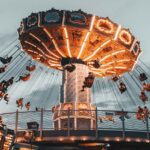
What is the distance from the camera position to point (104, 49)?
3161cm

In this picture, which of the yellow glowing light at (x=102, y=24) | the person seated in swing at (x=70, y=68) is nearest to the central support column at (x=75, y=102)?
the person seated in swing at (x=70, y=68)

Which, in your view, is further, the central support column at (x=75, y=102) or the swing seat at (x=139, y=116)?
the central support column at (x=75, y=102)

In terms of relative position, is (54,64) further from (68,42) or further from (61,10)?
(61,10)

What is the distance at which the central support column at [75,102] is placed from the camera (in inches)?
1141

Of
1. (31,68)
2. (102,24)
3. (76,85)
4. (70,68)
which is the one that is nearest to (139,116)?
(76,85)

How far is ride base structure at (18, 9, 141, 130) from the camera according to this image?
2947cm

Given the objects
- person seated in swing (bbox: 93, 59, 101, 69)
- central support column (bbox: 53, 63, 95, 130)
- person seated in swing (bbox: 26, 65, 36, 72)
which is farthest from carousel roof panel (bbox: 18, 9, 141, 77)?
central support column (bbox: 53, 63, 95, 130)

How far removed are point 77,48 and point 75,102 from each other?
450cm

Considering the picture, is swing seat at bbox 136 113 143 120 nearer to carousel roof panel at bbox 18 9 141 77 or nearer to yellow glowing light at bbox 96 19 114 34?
carousel roof panel at bbox 18 9 141 77

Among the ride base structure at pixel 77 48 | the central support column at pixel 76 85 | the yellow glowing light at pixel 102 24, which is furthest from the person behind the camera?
the central support column at pixel 76 85

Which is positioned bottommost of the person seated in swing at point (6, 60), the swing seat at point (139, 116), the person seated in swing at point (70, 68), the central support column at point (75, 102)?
the swing seat at point (139, 116)

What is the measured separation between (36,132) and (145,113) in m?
6.77

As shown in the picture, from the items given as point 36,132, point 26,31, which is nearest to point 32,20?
point 26,31

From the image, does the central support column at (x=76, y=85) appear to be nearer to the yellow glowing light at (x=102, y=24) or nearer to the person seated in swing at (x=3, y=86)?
the yellow glowing light at (x=102, y=24)
